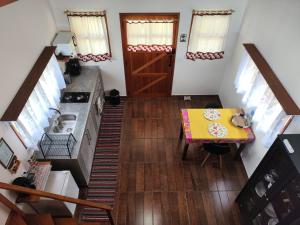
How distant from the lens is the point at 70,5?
433 cm

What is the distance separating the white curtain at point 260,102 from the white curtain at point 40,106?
345 cm

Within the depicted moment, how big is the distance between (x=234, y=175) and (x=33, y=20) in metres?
4.45

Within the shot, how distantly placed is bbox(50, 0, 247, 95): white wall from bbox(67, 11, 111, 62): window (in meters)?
0.13

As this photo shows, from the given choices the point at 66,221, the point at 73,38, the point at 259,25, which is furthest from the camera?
the point at 73,38

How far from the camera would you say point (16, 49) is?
3146 mm

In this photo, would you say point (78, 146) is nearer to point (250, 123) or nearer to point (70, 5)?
point (70, 5)

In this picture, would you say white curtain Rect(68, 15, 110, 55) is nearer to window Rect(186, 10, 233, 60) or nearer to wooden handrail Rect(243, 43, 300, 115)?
window Rect(186, 10, 233, 60)

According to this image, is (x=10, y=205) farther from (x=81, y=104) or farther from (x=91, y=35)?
(x=91, y=35)

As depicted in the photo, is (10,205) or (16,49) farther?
(16,49)

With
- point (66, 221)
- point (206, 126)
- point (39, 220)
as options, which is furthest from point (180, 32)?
point (39, 220)

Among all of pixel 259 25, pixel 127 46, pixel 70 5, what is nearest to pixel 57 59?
pixel 70 5

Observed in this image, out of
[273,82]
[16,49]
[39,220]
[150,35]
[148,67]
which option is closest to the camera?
[39,220]

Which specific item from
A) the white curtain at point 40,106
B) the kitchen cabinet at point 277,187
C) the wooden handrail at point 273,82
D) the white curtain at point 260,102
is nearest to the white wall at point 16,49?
the white curtain at point 40,106

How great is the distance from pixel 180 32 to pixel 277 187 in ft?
10.9
